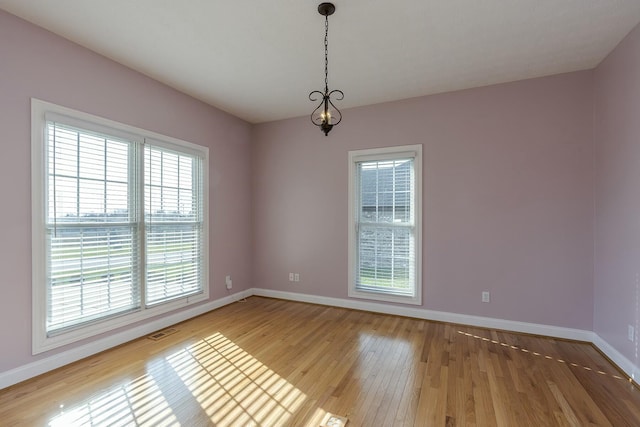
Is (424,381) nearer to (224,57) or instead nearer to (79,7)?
(224,57)

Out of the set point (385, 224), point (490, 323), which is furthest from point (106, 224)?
point (490, 323)

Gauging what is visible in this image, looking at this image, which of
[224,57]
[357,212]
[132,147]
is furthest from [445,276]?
[132,147]

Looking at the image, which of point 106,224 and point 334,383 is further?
point 106,224

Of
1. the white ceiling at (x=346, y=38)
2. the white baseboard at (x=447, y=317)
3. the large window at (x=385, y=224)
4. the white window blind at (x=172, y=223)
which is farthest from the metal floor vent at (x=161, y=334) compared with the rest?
the white ceiling at (x=346, y=38)

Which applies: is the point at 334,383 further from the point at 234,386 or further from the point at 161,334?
the point at 161,334

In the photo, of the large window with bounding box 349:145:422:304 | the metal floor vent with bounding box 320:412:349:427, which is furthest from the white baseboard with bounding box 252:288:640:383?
the metal floor vent with bounding box 320:412:349:427

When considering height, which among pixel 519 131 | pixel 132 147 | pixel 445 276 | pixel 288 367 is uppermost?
pixel 519 131

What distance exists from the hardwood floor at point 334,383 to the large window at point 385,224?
0.78 m

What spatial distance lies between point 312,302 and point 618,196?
12.2ft

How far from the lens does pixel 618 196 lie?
2660 millimetres

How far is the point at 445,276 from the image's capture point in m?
3.69

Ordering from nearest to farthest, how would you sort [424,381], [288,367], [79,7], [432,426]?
[432,426] < [79,7] < [424,381] < [288,367]

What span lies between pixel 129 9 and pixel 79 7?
0.37 meters

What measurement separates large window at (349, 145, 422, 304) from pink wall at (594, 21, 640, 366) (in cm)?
176
